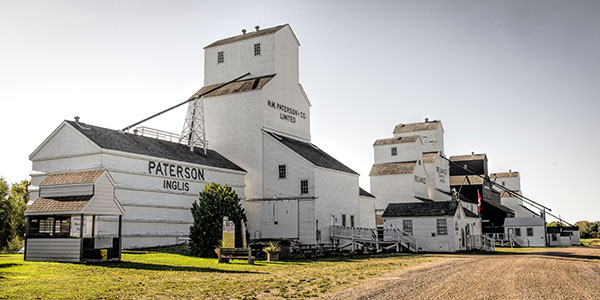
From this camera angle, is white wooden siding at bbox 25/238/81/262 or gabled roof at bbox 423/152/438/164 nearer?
white wooden siding at bbox 25/238/81/262

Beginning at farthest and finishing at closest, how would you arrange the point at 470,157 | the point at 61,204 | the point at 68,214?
the point at 470,157
the point at 61,204
the point at 68,214

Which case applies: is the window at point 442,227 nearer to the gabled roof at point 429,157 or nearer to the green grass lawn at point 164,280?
the green grass lawn at point 164,280

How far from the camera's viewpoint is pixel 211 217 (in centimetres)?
3002

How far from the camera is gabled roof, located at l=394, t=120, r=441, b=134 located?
7125cm

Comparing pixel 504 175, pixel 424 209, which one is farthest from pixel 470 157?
pixel 424 209

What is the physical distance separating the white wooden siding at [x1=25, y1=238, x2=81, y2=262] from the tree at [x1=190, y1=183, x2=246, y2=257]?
811 cm

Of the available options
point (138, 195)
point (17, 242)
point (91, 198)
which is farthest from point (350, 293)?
point (17, 242)

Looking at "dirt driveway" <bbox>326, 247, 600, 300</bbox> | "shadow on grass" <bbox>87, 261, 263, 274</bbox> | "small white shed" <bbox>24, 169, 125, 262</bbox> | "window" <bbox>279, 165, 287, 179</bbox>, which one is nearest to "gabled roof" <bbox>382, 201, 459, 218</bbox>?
"window" <bbox>279, 165, 287, 179</bbox>

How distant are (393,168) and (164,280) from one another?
46.3 meters

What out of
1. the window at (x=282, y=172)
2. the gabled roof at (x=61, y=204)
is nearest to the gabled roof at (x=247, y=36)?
the window at (x=282, y=172)

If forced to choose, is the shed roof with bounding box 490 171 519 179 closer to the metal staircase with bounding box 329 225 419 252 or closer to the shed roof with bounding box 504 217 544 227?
the shed roof with bounding box 504 217 544 227

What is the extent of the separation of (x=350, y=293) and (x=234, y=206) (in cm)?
1764

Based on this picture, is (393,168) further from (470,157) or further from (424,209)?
(470,157)

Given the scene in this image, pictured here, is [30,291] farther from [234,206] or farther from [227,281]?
[234,206]
